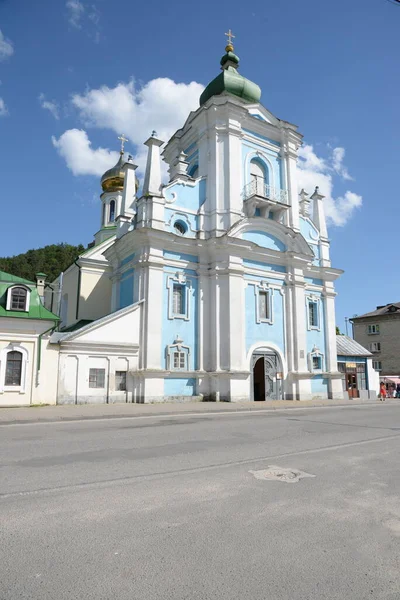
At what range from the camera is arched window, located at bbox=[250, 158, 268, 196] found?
2694cm

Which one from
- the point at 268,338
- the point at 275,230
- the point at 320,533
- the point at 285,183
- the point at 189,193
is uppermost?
the point at 285,183

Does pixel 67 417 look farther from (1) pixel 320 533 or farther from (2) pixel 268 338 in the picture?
(2) pixel 268 338

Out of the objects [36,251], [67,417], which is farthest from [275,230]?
[36,251]

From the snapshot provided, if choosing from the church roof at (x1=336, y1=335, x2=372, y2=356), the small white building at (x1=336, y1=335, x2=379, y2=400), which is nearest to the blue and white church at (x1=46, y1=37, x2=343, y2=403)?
the church roof at (x1=336, y1=335, x2=372, y2=356)

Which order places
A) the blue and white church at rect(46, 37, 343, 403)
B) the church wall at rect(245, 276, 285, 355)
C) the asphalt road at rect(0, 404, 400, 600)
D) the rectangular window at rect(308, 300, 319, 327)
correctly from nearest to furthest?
the asphalt road at rect(0, 404, 400, 600) < the blue and white church at rect(46, 37, 343, 403) < the church wall at rect(245, 276, 285, 355) < the rectangular window at rect(308, 300, 319, 327)

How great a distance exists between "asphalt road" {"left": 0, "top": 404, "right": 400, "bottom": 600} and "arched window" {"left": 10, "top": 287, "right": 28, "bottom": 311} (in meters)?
11.3

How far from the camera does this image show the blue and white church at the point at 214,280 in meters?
21.5

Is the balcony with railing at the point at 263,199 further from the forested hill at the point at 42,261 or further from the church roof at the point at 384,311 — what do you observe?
the forested hill at the point at 42,261

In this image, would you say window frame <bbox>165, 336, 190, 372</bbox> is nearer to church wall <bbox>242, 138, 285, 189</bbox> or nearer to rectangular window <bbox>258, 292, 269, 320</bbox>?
rectangular window <bbox>258, 292, 269, 320</bbox>

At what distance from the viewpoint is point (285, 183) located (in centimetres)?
2866

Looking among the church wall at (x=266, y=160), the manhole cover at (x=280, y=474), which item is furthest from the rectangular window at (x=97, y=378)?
the manhole cover at (x=280, y=474)

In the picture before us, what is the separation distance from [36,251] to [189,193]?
193 ft

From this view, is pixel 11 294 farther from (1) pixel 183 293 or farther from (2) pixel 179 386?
(2) pixel 179 386

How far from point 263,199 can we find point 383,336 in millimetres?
35634
